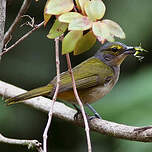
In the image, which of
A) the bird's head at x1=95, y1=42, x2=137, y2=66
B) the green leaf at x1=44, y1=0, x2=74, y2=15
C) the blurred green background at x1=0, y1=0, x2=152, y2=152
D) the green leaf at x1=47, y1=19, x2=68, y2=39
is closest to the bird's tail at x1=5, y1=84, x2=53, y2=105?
the bird's head at x1=95, y1=42, x2=137, y2=66

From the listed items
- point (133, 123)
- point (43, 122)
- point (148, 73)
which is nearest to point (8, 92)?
point (133, 123)

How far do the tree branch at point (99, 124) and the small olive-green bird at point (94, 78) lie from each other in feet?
0.33

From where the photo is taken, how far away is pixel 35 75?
5.11 m

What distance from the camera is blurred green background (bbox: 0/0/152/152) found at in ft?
12.5

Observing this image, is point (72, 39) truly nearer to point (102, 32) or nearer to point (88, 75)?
point (102, 32)

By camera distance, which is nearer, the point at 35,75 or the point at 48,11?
the point at 48,11

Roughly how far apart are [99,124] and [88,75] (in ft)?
Answer: 2.25

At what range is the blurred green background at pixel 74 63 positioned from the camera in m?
3.82

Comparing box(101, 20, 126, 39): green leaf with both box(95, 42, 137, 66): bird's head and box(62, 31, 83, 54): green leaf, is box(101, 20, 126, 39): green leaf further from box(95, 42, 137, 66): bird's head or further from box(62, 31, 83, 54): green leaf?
box(95, 42, 137, 66): bird's head

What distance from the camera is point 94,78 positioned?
3.31 metres

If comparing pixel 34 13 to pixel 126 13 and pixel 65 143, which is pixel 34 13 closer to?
pixel 126 13

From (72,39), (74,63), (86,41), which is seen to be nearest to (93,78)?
(86,41)

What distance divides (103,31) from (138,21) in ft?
11.2

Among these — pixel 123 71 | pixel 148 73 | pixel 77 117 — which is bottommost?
pixel 123 71
